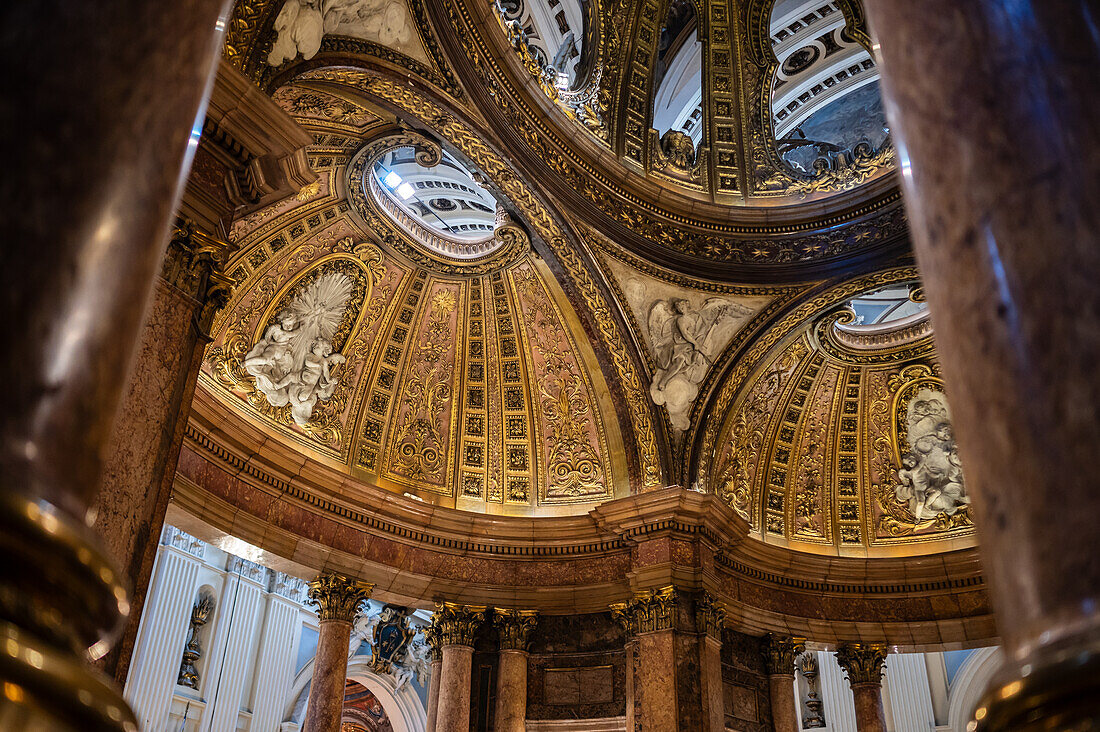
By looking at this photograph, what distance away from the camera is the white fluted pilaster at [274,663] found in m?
16.9

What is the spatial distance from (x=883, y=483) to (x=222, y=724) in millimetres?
12395

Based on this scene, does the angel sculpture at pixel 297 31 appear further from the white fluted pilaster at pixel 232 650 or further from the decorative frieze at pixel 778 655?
the white fluted pilaster at pixel 232 650

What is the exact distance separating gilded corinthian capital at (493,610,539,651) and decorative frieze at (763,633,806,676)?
3332mm

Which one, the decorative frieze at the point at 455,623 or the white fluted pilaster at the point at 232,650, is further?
the white fluted pilaster at the point at 232,650

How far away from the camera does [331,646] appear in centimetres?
1059

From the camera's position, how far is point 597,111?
11.6m

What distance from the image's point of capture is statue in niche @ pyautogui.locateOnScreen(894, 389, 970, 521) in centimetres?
1392

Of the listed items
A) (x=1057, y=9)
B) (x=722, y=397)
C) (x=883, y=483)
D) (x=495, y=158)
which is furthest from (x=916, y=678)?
(x=1057, y=9)

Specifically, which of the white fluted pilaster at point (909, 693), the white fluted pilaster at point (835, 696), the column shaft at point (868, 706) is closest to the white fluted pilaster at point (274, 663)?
the column shaft at point (868, 706)

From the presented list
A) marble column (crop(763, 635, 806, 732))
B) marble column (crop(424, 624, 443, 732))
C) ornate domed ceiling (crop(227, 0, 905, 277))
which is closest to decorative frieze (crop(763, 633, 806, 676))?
marble column (crop(763, 635, 806, 732))

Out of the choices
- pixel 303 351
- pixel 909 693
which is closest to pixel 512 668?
pixel 303 351

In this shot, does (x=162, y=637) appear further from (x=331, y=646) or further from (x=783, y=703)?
(x=783, y=703)

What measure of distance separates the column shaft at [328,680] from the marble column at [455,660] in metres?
1.31

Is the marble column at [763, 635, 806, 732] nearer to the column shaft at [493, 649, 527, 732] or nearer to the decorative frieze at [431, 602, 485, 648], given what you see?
the column shaft at [493, 649, 527, 732]
